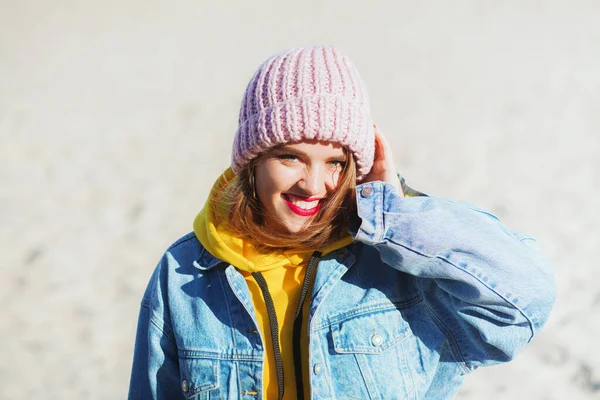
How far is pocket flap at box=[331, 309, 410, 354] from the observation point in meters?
2.01

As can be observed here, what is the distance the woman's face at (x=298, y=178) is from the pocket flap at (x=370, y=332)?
32cm

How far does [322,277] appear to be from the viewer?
6.77ft

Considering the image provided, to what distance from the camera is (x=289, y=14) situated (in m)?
8.76

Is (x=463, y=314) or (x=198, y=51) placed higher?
(x=198, y=51)

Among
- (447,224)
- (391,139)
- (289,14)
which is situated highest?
(289,14)

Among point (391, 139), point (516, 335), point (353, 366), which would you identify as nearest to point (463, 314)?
point (516, 335)

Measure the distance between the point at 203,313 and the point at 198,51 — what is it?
6429 mm

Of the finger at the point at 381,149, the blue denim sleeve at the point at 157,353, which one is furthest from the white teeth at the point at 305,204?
the blue denim sleeve at the point at 157,353

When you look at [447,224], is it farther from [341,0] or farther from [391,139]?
[341,0]

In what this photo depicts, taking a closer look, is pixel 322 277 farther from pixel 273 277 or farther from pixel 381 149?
pixel 381 149

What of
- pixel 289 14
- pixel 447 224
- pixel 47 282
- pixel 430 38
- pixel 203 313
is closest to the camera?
pixel 447 224

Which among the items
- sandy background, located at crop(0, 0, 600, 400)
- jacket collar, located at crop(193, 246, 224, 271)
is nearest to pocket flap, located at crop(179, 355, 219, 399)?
jacket collar, located at crop(193, 246, 224, 271)

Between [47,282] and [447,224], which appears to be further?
[47,282]

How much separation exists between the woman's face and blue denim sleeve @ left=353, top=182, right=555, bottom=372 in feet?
0.42
